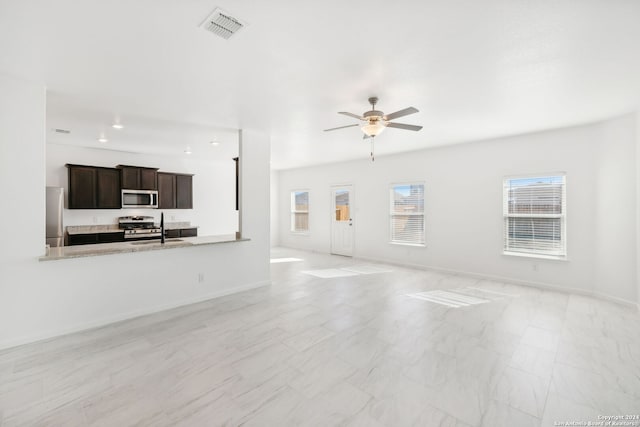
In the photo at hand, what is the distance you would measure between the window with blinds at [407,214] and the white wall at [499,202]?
17 centimetres

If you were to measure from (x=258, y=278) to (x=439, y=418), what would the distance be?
11.9 ft

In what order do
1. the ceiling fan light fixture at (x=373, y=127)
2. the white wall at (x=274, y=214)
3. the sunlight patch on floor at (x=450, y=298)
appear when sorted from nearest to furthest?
the ceiling fan light fixture at (x=373, y=127) < the sunlight patch on floor at (x=450, y=298) < the white wall at (x=274, y=214)

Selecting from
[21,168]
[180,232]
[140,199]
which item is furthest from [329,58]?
[180,232]

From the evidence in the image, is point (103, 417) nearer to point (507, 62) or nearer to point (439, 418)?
point (439, 418)

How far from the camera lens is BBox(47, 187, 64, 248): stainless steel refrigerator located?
5332mm

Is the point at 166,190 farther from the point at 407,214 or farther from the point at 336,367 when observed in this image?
the point at 336,367

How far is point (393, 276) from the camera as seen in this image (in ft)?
19.2

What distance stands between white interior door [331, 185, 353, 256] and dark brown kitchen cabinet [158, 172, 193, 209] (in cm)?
385

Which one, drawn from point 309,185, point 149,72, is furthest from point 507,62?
point 309,185

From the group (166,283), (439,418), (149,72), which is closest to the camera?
(439,418)

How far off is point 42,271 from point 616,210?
7.31 m

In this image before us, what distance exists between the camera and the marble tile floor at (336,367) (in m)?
1.98

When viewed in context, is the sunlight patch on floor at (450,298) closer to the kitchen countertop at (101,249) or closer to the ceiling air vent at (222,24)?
the kitchen countertop at (101,249)

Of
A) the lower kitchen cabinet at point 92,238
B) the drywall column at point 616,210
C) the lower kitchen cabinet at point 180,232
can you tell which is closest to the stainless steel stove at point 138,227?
the lower kitchen cabinet at point 92,238
